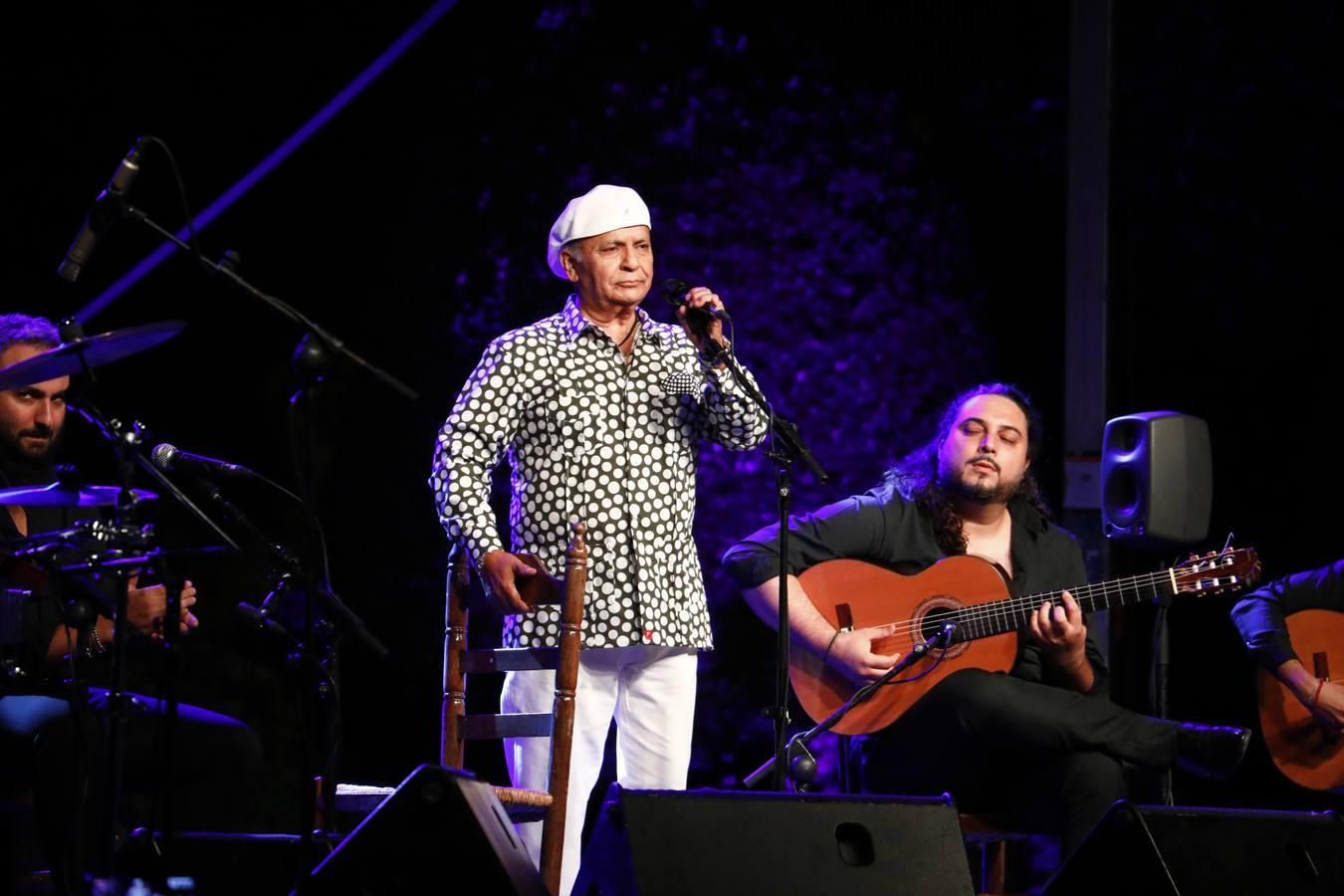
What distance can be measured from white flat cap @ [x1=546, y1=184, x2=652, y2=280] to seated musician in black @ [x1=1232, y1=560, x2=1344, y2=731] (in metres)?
2.25

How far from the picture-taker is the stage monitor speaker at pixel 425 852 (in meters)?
2.47

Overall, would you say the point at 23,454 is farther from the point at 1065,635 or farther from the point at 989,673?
the point at 1065,635

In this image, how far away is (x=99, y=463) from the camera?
15.1 ft

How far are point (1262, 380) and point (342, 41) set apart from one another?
3414 millimetres

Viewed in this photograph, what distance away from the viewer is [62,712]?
11.8 feet

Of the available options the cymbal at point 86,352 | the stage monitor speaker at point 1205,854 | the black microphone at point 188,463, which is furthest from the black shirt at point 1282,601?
the cymbal at point 86,352

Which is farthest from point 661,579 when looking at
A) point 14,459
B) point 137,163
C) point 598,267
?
point 14,459

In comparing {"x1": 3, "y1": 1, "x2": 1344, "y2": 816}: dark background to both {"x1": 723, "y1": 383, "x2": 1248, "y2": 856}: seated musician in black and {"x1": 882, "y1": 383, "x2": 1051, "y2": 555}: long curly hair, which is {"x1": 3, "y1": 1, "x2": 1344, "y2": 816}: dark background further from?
{"x1": 723, "y1": 383, "x2": 1248, "y2": 856}: seated musician in black

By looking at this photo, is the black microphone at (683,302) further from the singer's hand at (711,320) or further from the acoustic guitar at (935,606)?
the acoustic guitar at (935,606)

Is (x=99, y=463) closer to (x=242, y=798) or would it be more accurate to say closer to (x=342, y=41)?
(x=242, y=798)

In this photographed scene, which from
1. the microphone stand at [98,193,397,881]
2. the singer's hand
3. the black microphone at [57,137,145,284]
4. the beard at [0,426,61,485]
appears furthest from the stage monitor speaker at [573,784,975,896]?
the beard at [0,426,61,485]

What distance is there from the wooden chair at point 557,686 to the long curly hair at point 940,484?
1.28 meters

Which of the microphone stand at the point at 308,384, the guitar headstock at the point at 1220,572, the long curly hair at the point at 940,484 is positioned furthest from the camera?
the long curly hair at the point at 940,484

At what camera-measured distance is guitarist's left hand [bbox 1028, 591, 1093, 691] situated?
3.97 m
